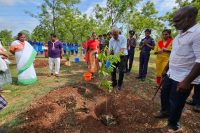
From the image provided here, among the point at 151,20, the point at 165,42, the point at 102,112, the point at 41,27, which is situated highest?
the point at 151,20

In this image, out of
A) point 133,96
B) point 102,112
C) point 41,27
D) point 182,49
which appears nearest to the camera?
point 182,49

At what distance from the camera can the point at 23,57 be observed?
7.39m

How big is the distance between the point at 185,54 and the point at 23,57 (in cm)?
587

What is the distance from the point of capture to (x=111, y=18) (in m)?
16.6

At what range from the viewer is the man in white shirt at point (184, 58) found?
275 centimetres

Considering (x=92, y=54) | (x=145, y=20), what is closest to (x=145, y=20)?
(x=145, y=20)

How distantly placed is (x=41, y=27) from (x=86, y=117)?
629 inches

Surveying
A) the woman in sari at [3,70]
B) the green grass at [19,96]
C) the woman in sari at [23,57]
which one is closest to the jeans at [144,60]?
the green grass at [19,96]

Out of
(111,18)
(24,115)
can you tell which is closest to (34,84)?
(24,115)

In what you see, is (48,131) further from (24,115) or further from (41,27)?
(41,27)

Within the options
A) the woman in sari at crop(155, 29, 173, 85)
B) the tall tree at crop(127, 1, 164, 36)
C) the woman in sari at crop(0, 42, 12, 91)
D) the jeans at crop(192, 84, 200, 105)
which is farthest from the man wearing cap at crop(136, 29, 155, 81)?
the tall tree at crop(127, 1, 164, 36)

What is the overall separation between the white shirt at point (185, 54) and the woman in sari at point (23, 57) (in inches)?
219

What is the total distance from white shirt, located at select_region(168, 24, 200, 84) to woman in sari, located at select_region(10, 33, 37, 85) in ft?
18.2

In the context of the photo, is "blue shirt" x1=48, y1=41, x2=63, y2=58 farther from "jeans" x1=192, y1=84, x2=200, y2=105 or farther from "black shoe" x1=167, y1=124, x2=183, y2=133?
"black shoe" x1=167, y1=124, x2=183, y2=133
